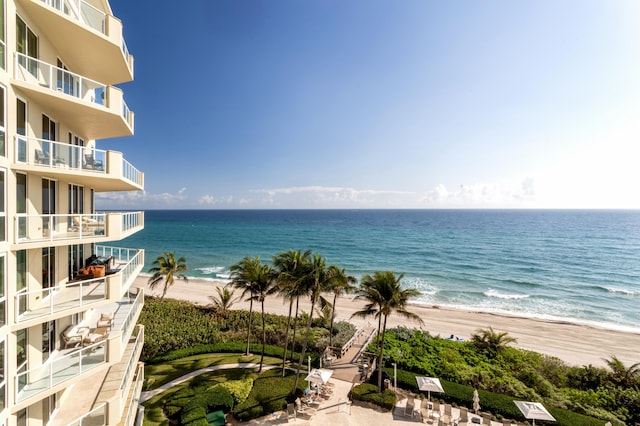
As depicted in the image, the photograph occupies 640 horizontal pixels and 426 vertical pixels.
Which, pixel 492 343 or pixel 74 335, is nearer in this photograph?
pixel 74 335

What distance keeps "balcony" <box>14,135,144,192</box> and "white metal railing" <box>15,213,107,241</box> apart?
4.68 ft

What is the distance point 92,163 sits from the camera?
10367 millimetres

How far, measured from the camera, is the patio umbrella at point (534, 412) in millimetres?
14734

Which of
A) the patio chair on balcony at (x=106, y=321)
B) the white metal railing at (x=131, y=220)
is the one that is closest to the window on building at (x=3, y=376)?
the patio chair on balcony at (x=106, y=321)

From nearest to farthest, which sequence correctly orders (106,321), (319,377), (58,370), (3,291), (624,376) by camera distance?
(3,291), (58,370), (106,321), (319,377), (624,376)

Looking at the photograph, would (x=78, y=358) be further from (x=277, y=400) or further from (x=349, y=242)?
(x=349, y=242)

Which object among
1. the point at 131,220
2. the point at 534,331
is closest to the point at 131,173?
the point at 131,220

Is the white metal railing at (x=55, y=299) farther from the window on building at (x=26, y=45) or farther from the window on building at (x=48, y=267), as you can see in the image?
the window on building at (x=26, y=45)

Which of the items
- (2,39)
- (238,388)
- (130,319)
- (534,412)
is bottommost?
(238,388)

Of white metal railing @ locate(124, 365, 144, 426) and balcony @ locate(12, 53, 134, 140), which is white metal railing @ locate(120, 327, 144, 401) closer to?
white metal railing @ locate(124, 365, 144, 426)

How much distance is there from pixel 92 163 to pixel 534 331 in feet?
137

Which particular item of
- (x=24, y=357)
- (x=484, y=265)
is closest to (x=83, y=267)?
(x=24, y=357)

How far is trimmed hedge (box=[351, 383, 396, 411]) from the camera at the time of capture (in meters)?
17.1

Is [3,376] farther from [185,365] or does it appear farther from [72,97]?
[185,365]
